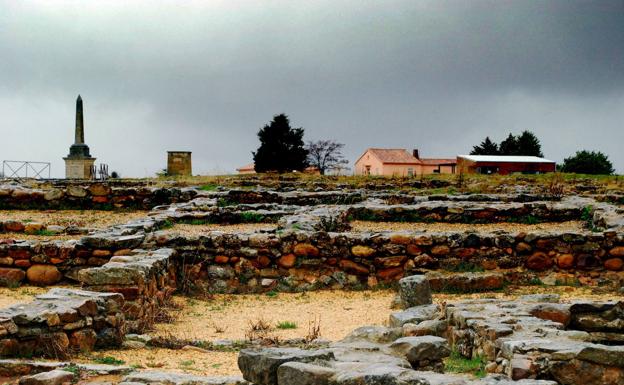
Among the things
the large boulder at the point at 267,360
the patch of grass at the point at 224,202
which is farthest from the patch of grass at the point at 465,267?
the patch of grass at the point at 224,202

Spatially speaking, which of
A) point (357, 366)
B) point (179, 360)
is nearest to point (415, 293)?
point (179, 360)

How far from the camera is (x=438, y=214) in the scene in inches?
A: 597

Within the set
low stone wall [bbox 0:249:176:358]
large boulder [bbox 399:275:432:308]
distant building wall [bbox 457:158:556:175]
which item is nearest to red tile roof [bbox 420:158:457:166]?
distant building wall [bbox 457:158:556:175]

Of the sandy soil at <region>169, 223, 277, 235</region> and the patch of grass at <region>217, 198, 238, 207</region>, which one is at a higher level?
the patch of grass at <region>217, 198, 238, 207</region>

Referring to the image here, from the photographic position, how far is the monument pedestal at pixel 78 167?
3791 centimetres

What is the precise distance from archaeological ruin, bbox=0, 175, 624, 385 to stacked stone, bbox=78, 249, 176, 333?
0.06 ft

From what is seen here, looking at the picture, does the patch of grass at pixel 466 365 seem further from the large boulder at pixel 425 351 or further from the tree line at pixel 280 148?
the tree line at pixel 280 148

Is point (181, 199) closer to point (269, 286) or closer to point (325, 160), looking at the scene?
point (269, 286)

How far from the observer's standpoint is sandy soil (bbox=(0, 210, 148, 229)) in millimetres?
15875

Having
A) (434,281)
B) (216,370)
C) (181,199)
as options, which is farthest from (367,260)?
(181,199)

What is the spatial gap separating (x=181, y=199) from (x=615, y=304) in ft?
50.4

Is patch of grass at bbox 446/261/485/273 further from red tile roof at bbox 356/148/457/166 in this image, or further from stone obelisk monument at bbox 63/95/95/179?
red tile roof at bbox 356/148/457/166

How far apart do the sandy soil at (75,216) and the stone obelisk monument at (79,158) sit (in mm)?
19236

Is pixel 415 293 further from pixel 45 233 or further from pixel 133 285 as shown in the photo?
pixel 45 233
